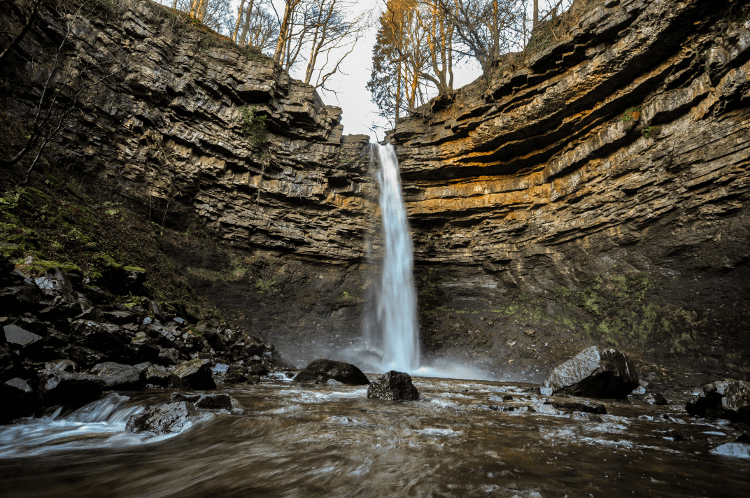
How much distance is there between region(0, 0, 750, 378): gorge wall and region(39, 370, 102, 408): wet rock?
29.0ft

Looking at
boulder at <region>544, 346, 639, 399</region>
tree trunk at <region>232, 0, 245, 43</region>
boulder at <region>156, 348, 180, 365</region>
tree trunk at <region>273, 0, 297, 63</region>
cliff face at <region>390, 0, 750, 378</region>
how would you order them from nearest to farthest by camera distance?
boulder at <region>156, 348, 180, 365</region>, boulder at <region>544, 346, 639, 399</region>, cliff face at <region>390, 0, 750, 378</region>, tree trunk at <region>273, 0, 297, 63</region>, tree trunk at <region>232, 0, 245, 43</region>

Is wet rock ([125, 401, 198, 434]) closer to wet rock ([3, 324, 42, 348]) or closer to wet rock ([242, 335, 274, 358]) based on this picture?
wet rock ([3, 324, 42, 348])

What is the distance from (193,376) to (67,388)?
1.67m

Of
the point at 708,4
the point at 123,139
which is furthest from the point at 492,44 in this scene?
the point at 123,139

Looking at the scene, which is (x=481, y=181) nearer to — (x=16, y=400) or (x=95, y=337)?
(x=95, y=337)

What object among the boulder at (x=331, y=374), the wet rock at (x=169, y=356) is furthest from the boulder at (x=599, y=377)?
the wet rock at (x=169, y=356)

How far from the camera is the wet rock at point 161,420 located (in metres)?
3.14

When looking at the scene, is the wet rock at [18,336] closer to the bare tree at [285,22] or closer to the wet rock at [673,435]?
the wet rock at [673,435]

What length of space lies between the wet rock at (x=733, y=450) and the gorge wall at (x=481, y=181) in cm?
833

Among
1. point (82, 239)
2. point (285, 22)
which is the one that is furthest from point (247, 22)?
point (82, 239)

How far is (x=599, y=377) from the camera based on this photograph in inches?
247

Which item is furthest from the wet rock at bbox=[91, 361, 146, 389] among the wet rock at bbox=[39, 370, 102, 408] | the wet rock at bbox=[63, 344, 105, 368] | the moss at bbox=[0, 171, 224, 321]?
the moss at bbox=[0, 171, 224, 321]

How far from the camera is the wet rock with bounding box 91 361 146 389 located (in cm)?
442

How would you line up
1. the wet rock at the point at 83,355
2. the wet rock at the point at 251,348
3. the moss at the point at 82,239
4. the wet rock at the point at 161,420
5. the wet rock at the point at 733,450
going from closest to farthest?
1. the wet rock at the point at 733,450
2. the wet rock at the point at 161,420
3. the wet rock at the point at 83,355
4. the moss at the point at 82,239
5. the wet rock at the point at 251,348
